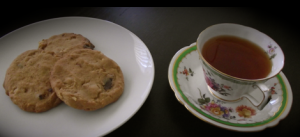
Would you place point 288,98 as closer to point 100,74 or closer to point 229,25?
point 229,25

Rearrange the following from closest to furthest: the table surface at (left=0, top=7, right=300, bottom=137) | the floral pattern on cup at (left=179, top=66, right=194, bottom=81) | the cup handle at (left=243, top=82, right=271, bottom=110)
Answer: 1. the cup handle at (left=243, top=82, right=271, bottom=110)
2. the table surface at (left=0, top=7, right=300, bottom=137)
3. the floral pattern on cup at (left=179, top=66, right=194, bottom=81)

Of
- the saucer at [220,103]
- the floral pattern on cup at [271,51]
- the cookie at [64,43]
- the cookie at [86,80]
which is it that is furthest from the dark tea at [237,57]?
the cookie at [64,43]

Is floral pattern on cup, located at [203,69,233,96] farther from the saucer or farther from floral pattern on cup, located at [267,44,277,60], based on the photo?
floral pattern on cup, located at [267,44,277,60]

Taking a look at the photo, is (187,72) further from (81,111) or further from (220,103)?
(81,111)

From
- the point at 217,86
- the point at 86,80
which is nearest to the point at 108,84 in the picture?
the point at 86,80

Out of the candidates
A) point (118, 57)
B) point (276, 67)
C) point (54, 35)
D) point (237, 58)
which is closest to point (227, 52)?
point (237, 58)

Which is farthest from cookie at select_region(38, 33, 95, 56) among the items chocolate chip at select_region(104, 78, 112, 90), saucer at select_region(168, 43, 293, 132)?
saucer at select_region(168, 43, 293, 132)

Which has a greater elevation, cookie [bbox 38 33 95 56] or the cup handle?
cookie [bbox 38 33 95 56]
